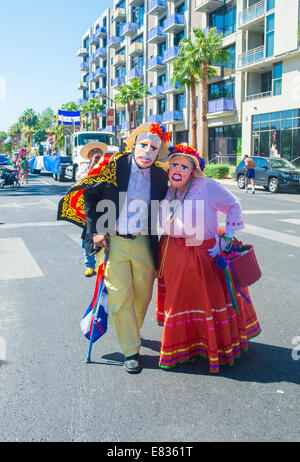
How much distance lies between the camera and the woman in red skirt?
11.5ft

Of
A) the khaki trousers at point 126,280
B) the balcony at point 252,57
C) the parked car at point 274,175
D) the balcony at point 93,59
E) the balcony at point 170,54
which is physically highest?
the balcony at point 93,59

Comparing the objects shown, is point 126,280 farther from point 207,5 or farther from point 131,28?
point 131,28

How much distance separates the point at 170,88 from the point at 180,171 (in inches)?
1771

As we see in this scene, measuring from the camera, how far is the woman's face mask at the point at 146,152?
358 centimetres

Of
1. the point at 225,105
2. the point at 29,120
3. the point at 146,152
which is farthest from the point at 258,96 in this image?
the point at 29,120

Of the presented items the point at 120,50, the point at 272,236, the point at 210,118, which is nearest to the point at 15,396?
the point at 272,236

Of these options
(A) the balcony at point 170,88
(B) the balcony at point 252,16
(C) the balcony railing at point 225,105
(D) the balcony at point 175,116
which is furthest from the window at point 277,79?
(A) the balcony at point 170,88

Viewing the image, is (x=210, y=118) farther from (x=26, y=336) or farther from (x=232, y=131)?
(x=26, y=336)

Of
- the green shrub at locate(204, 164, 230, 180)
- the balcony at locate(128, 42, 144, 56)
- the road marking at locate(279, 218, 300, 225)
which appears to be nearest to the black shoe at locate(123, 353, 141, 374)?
the road marking at locate(279, 218, 300, 225)

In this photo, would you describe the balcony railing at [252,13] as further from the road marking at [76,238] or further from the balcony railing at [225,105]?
the road marking at [76,238]

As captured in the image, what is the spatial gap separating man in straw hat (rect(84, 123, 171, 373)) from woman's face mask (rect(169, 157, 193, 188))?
166mm

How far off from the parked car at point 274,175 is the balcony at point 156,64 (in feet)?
101

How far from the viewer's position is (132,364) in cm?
354
